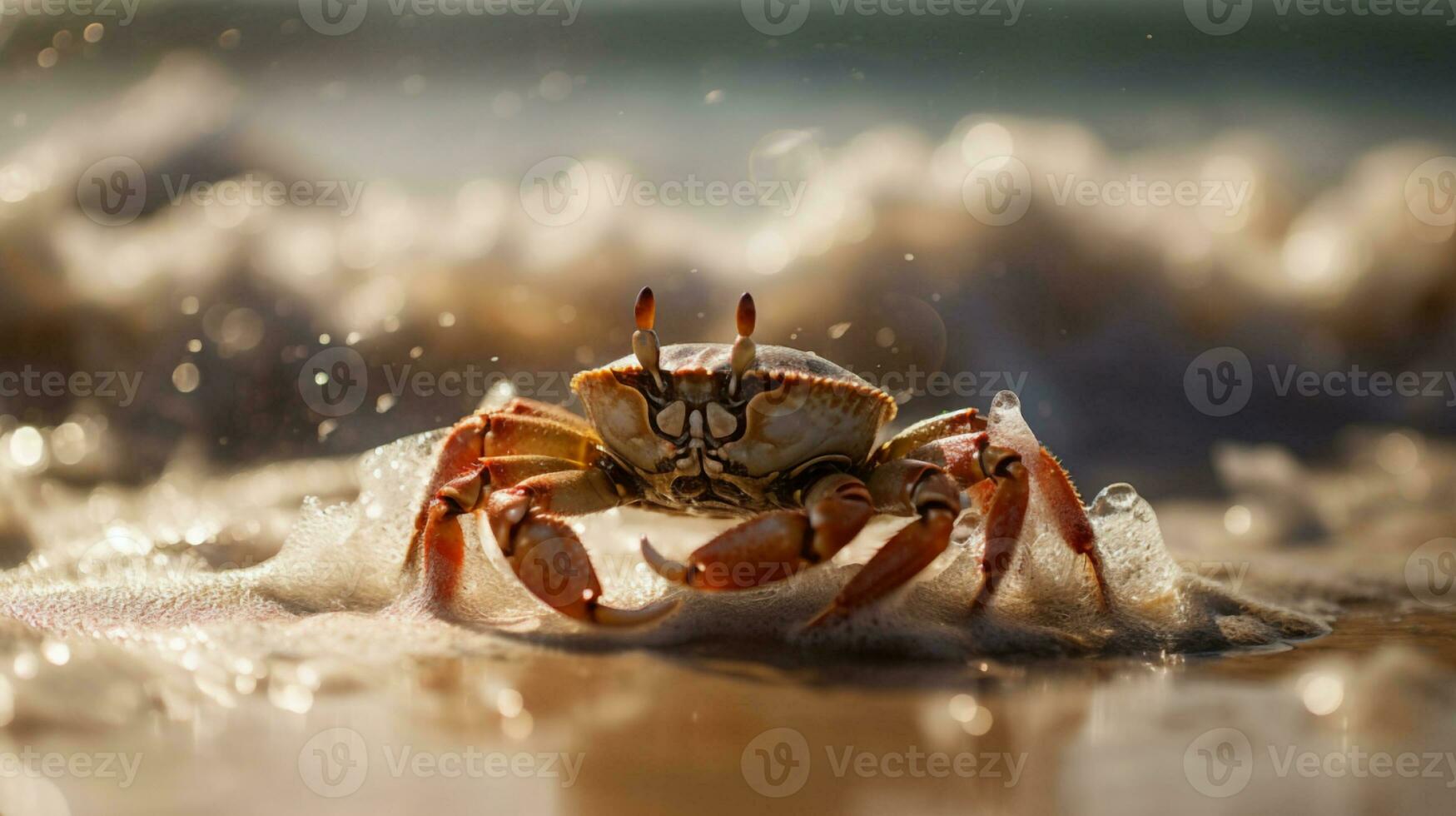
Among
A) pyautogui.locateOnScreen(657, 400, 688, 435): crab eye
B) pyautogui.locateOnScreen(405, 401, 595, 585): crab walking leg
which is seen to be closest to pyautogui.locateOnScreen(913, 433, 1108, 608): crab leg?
pyautogui.locateOnScreen(657, 400, 688, 435): crab eye

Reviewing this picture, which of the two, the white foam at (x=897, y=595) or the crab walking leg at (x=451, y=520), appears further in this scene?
the crab walking leg at (x=451, y=520)

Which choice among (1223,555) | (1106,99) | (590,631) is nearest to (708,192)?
(1106,99)

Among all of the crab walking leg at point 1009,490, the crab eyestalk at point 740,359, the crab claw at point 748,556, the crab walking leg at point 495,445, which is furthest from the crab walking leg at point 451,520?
the crab walking leg at point 1009,490

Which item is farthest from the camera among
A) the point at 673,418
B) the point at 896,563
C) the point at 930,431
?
the point at 930,431

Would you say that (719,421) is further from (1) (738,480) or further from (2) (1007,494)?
(2) (1007,494)

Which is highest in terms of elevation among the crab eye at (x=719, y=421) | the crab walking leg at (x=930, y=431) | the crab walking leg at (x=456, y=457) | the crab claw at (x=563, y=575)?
the crab eye at (x=719, y=421)

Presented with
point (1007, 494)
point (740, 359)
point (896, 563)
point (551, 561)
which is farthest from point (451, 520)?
point (1007, 494)

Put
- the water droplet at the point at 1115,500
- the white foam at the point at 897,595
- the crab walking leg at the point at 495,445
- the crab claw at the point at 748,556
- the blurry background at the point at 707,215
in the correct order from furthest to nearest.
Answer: the blurry background at the point at 707,215
the water droplet at the point at 1115,500
the crab walking leg at the point at 495,445
the white foam at the point at 897,595
the crab claw at the point at 748,556

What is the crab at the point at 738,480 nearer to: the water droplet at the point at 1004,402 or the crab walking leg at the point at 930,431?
the crab walking leg at the point at 930,431
